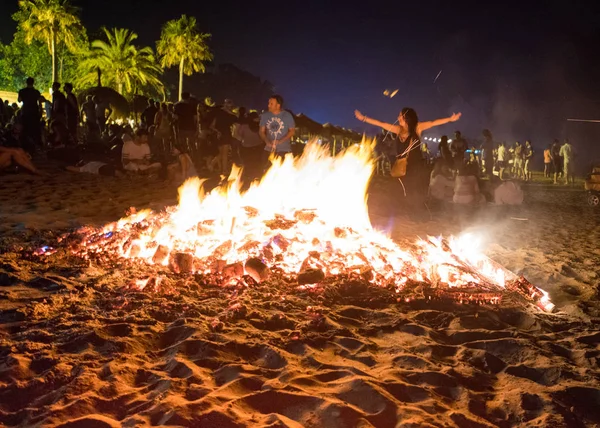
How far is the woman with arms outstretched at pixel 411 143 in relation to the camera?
724 centimetres

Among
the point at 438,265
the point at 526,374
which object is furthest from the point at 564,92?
the point at 526,374

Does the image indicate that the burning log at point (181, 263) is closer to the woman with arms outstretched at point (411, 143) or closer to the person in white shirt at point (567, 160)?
the woman with arms outstretched at point (411, 143)

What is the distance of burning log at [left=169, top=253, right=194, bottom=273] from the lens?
4.94m

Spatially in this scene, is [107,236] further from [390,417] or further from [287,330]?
[390,417]

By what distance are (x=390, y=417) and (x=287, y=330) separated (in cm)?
129

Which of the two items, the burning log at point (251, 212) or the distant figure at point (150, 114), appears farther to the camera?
the distant figure at point (150, 114)

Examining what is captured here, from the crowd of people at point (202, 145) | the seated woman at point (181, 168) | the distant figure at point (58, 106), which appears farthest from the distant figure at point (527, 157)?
the distant figure at point (58, 106)

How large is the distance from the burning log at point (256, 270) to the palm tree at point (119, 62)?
42.0 m

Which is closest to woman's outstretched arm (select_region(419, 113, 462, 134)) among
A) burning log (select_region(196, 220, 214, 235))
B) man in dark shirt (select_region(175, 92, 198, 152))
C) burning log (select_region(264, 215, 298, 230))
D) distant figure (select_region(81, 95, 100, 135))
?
burning log (select_region(264, 215, 298, 230))

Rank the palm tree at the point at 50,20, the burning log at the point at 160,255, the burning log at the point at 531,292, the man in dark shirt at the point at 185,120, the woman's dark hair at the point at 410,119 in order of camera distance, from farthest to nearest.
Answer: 1. the palm tree at the point at 50,20
2. the man in dark shirt at the point at 185,120
3. the woman's dark hair at the point at 410,119
4. the burning log at the point at 160,255
5. the burning log at the point at 531,292

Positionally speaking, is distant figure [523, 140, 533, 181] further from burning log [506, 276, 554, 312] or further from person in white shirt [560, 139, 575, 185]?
burning log [506, 276, 554, 312]

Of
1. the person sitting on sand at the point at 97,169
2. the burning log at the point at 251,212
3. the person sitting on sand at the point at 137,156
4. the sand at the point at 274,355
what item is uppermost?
the person sitting on sand at the point at 137,156

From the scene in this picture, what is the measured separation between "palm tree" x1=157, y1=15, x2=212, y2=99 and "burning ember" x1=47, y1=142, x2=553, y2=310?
39985 mm

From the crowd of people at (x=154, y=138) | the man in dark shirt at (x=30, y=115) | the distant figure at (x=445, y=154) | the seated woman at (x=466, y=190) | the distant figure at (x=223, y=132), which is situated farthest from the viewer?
the man in dark shirt at (x=30, y=115)
